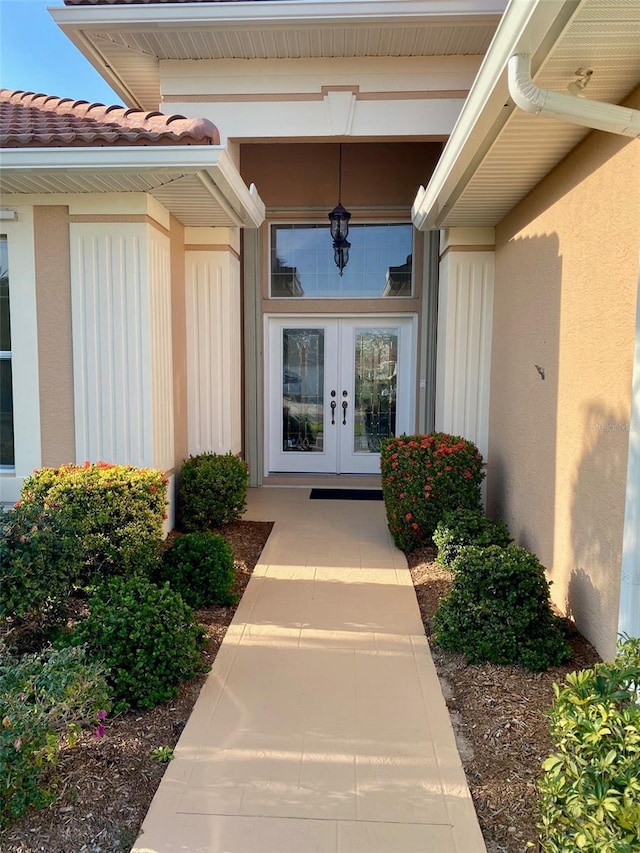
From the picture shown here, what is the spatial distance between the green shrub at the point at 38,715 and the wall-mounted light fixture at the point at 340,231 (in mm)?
6597

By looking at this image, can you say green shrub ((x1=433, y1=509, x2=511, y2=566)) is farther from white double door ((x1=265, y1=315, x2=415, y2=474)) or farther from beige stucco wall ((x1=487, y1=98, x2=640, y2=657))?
white double door ((x1=265, y1=315, x2=415, y2=474))

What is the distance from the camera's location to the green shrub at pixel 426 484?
5539mm

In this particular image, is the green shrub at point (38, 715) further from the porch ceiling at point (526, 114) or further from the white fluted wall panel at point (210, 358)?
the white fluted wall panel at point (210, 358)

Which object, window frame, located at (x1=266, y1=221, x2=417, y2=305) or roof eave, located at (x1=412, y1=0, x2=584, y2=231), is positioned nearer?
roof eave, located at (x1=412, y1=0, x2=584, y2=231)

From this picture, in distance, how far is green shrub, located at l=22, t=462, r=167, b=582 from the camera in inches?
172

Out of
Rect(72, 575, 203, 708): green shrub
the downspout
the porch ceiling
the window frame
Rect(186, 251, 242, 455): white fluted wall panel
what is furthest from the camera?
the window frame

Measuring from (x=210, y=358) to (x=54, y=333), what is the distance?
1886 mm

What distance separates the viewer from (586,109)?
3.00 m

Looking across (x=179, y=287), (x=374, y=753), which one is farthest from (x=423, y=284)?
(x=374, y=753)

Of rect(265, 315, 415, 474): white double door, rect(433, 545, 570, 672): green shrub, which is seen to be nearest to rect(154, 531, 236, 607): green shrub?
rect(433, 545, 570, 672): green shrub

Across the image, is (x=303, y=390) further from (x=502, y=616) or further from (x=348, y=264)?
(x=502, y=616)

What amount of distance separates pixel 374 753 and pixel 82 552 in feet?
7.22

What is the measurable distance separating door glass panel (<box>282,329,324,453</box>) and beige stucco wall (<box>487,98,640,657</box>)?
143 inches

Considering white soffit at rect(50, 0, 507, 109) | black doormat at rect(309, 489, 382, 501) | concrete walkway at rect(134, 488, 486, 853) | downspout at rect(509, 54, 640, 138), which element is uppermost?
white soffit at rect(50, 0, 507, 109)
